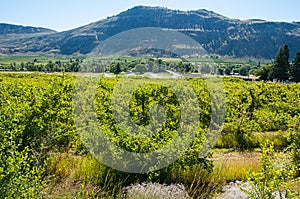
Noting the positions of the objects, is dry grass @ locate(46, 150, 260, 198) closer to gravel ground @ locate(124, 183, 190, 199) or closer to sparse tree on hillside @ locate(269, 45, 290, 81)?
gravel ground @ locate(124, 183, 190, 199)

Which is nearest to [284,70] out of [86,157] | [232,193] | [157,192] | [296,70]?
[296,70]

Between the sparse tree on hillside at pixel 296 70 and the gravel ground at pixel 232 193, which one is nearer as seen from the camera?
the gravel ground at pixel 232 193

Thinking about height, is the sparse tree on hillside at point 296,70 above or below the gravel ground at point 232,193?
above

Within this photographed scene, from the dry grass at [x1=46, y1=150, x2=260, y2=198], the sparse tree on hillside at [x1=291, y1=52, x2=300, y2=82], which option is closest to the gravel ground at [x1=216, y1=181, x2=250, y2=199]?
the dry grass at [x1=46, y1=150, x2=260, y2=198]

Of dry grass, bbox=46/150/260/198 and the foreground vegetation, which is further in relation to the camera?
dry grass, bbox=46/150/260/198

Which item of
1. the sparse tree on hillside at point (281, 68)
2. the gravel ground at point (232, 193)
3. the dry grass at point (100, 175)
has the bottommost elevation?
the gravel ground at point (232, 193)

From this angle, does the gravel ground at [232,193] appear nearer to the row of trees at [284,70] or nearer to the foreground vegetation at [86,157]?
the foreground vegetation at [86,157]

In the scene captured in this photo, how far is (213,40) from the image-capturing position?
19512 cm

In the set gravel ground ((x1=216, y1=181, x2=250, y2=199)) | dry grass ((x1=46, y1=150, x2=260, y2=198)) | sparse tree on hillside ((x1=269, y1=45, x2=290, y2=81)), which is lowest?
gravel ground ((x1=216, y1=181, x2=250, y2=199))

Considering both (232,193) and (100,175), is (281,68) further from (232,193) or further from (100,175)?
(100,175)

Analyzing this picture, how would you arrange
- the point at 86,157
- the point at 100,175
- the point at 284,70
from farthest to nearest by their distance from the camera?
the point at 284,70
the point at 86,157
the point at 100,175

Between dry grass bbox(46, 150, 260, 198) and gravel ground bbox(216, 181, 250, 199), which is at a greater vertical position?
dry grass bbox(46, 150, 260, 198)

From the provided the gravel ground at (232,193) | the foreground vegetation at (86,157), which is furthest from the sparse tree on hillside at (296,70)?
the gravel ground at (232,193)

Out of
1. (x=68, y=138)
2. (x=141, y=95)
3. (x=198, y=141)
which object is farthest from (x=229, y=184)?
(x=141, y=95)
